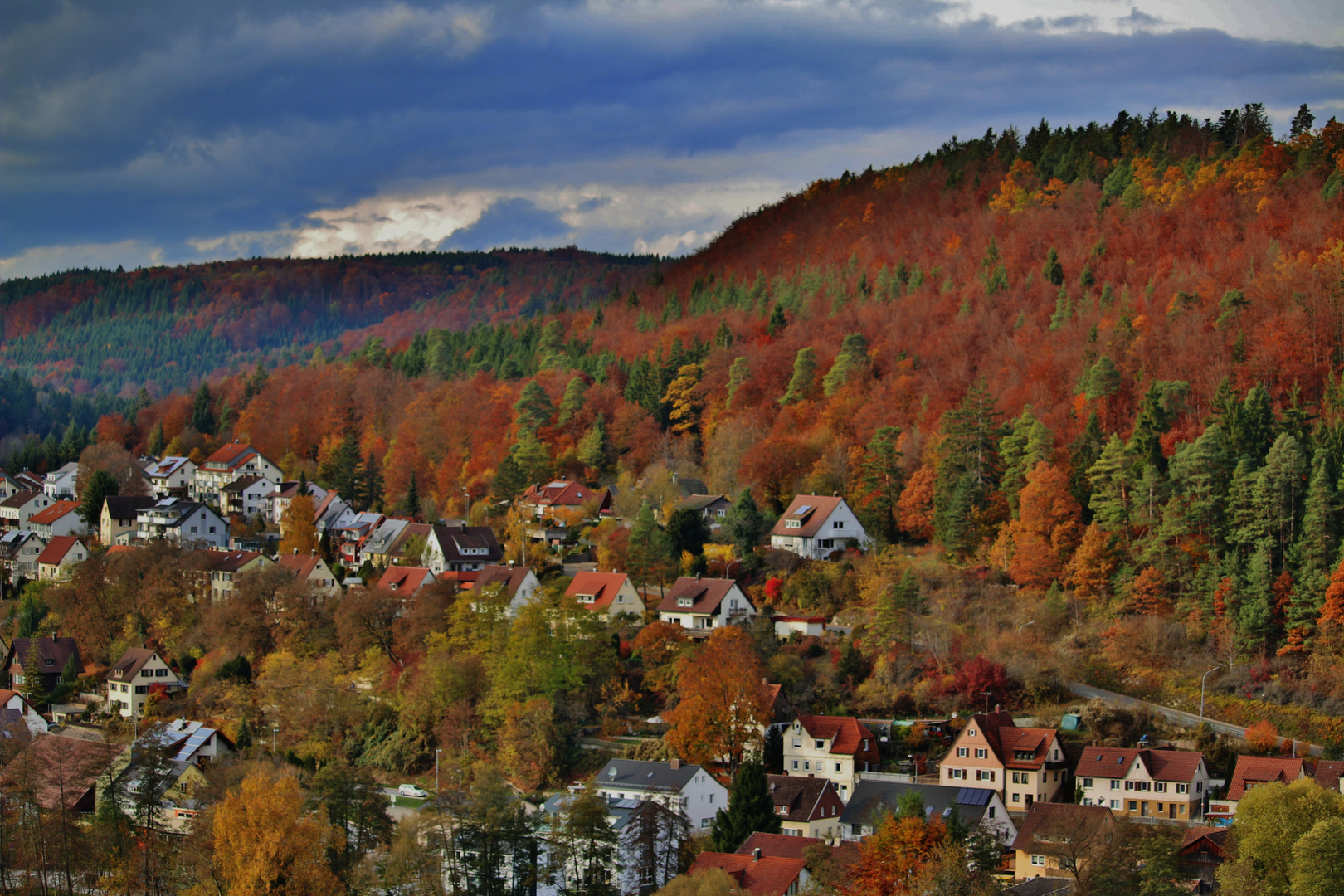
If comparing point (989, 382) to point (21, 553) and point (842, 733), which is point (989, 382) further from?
point (21, 553)

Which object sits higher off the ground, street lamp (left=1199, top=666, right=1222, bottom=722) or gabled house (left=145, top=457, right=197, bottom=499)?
gabled house (left=145, top=457, right=197, bottom=499)

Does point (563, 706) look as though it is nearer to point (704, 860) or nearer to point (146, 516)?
point (704, 860)

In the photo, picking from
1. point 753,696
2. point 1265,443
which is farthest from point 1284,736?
point 753,696

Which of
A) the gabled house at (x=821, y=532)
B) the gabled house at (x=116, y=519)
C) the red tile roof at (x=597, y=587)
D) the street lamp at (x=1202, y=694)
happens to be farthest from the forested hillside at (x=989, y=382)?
the gabled house at (x=116, y=519)

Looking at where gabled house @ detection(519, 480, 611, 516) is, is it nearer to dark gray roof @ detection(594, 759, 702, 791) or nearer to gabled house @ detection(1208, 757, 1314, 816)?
dark gray roof @ detection(594, 759, 702, 791)

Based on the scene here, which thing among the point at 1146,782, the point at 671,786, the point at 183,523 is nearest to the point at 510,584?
the point at 671,786

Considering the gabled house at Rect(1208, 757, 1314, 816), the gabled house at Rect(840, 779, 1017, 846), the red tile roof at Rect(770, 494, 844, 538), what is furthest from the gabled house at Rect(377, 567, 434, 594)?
the gabled house at Rect(1208, 757, 1314, 816)
